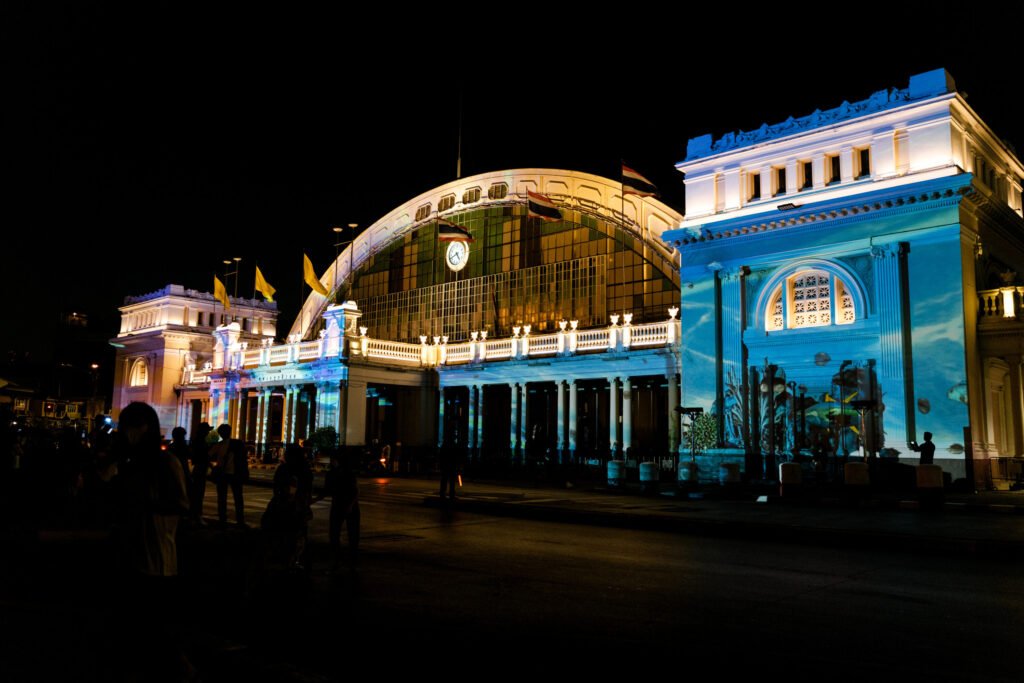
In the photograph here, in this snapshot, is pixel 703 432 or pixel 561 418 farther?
pixel 561 418

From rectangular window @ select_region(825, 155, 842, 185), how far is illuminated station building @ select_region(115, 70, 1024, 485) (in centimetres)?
6

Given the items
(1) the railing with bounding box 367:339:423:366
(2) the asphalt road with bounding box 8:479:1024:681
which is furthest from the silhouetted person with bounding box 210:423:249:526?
(1) the railing with bounding box 367:339:423:366

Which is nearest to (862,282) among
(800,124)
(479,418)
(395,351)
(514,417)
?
(800,124)

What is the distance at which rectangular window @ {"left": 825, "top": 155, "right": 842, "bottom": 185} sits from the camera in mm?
30344

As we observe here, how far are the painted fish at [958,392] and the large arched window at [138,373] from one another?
5812 cm

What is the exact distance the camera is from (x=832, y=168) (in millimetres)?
30516

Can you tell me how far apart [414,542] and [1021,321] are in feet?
74.2

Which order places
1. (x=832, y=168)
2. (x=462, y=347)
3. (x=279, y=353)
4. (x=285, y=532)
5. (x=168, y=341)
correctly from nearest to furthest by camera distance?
(x=285, y=532)
(x=832, y=168)
(x=462, y=347)
(x=279, y=353)
(x=168, y=341)

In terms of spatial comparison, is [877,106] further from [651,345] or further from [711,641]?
[711,641]

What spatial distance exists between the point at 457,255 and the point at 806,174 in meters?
→ 24.2

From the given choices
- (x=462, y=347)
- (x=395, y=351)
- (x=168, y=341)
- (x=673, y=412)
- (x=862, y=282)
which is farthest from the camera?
(x=168, y=341)

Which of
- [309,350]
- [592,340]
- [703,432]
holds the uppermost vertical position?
[592,340]

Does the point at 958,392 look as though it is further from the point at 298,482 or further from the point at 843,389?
the point at 298,482

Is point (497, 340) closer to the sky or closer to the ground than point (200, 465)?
closer to the sky
